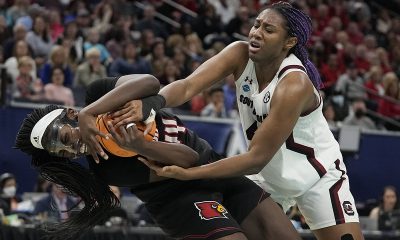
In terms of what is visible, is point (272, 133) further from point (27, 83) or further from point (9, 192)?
point (27, 83)

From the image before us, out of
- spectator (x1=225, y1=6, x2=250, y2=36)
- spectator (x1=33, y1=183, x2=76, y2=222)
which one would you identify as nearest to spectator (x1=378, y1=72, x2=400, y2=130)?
spectator (x1=225, y1=6, x2=250, y2=36)

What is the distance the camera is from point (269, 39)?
4809 mm

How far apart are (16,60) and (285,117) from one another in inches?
251

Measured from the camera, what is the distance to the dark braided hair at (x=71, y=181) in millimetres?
4617

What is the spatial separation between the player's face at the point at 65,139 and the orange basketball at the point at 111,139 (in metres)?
0.11

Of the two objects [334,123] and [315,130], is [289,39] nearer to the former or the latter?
[315,130]

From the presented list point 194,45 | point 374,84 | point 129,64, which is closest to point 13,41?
point 129,64

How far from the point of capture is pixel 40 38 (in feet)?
37.9

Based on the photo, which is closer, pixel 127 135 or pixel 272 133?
pixel 127 135

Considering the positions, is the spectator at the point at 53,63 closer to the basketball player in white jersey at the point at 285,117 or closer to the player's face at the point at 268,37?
the basketball player in white jersey at the point at 285,117

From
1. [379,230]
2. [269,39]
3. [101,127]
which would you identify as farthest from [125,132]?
[379,230]

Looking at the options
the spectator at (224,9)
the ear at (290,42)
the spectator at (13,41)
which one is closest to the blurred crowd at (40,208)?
the spectator at (13,41)

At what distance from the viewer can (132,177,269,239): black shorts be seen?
460cm

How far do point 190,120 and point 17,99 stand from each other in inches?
77.4
